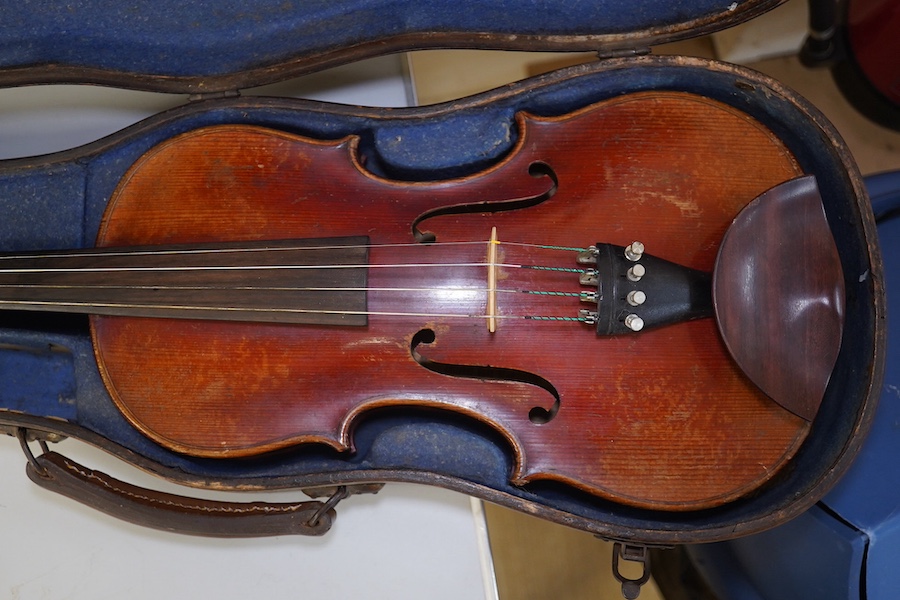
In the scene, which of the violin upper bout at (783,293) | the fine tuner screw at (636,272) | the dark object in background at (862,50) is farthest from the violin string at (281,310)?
the dark object in background at (862,50)

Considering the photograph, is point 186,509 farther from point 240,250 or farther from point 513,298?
point 513,298

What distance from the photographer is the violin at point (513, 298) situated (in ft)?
3.74

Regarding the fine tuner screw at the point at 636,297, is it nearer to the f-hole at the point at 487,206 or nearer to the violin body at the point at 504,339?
the violin body at the point at 504,339

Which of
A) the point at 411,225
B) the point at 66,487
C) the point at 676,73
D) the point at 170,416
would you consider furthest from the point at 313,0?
the point at 66,487

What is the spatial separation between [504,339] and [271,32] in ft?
2.83

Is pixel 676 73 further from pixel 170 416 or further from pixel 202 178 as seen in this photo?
pixel 170 416

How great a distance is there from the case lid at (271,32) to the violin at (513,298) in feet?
0.64

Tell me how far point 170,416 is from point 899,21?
2.12 metres

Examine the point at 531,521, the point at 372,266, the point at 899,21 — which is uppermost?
the point at 899,21

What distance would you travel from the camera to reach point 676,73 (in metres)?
1.33

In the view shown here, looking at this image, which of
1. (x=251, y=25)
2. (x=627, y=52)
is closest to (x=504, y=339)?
(x=627, y=52)

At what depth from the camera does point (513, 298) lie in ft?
4.03

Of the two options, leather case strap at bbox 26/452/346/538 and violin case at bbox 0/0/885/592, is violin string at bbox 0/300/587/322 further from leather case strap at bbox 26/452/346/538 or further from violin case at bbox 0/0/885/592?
leather case strap at bbox 26/452/346/538

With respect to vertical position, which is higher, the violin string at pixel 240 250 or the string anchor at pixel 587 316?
the violin string at pixel 240 250
